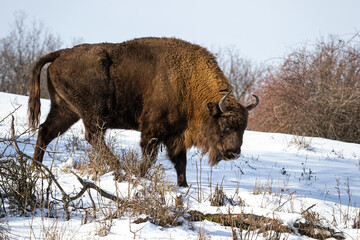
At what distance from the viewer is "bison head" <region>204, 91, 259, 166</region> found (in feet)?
18.9

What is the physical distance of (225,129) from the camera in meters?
5.83

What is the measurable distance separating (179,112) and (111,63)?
1.35 meters

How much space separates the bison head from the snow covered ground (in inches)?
19.1

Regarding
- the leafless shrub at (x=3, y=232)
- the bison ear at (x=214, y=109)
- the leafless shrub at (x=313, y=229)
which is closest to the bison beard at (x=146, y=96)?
the bison ear at (x=214, y=109)

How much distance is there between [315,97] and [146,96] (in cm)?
850

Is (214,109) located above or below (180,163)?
above

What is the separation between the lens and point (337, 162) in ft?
30.0

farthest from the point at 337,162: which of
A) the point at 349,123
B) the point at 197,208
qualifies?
the point at 197,208

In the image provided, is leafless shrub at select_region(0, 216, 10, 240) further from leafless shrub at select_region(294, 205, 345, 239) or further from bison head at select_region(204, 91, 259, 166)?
bison head at select_region(204, 91, 259, 166)

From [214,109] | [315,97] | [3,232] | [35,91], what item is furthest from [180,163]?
[315,97]

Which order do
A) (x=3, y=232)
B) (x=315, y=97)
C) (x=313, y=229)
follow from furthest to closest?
(x=315, y=97), (x=313, y=229), (x=3, y=232)

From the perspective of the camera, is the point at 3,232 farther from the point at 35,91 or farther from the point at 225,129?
the point at 35,91

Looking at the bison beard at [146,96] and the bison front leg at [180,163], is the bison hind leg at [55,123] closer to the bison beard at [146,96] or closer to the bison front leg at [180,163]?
the bison beard at [146,96]

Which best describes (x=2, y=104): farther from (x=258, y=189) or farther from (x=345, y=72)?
(x=345, y=72)
